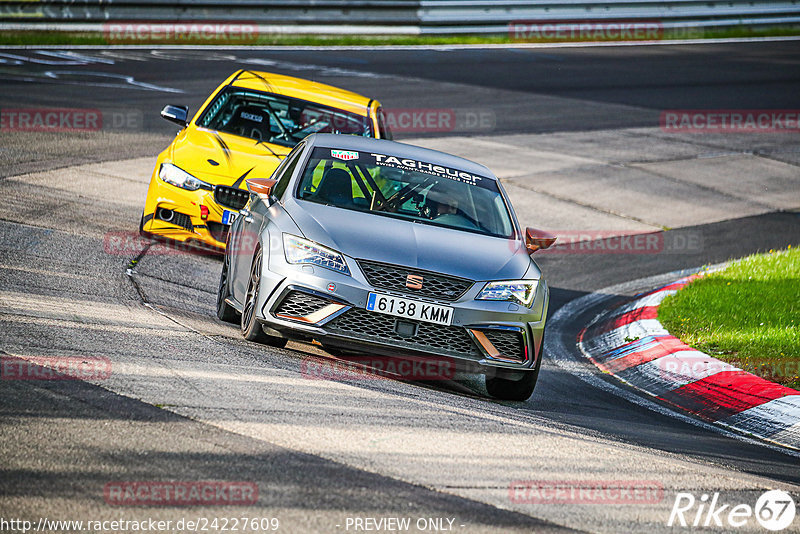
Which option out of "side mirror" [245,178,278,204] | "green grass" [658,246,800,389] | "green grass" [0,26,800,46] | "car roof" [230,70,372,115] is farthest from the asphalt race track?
"green grass" [0,26,800,46]

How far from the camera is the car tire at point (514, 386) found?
23.3 feet

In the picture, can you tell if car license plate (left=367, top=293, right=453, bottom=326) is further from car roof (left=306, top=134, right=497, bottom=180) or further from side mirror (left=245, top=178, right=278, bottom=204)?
car roof (left=306, top=134, right=497, bottom=180)

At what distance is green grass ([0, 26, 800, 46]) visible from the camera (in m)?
23.4

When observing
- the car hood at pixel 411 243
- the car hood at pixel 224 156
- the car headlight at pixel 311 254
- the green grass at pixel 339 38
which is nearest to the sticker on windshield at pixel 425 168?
the car hood at pixel 411 243

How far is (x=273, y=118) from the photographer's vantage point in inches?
435

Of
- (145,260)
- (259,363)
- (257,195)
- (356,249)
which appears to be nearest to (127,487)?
(259,363)

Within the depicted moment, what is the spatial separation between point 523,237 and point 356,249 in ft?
5.53

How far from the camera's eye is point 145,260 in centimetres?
965

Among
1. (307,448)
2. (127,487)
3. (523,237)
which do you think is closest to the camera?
(127,487)

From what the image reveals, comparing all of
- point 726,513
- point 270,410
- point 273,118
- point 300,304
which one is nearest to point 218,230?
point 273,118

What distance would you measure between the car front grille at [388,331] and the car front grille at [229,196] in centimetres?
352

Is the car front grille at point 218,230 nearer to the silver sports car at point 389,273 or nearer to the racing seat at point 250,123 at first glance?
the racing seat at point 250,123

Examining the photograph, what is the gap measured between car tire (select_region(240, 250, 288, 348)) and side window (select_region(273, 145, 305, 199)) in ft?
2.67

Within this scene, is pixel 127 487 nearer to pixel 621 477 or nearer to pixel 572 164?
pixel 621 477
